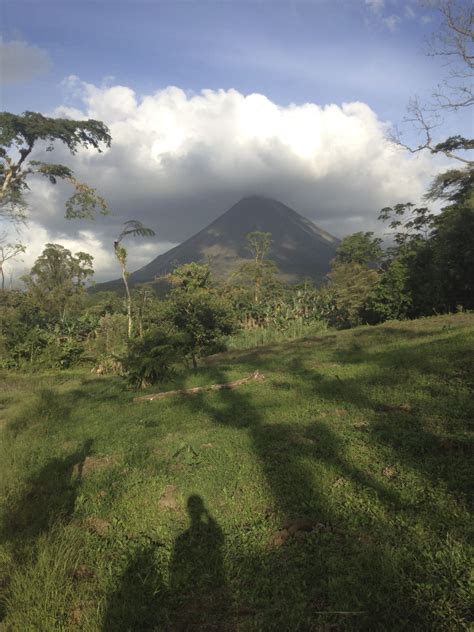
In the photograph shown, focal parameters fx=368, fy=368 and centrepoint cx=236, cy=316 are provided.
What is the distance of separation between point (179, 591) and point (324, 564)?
1220mm

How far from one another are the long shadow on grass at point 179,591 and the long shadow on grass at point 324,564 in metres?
0.23

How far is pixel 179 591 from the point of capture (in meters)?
3.05

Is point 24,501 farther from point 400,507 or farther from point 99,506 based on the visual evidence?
point 400,507

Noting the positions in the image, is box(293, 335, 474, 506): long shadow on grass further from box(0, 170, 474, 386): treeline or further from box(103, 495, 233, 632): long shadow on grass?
box(0, 170, 474, 386): treeline

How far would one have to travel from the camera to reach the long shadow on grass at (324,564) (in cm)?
256

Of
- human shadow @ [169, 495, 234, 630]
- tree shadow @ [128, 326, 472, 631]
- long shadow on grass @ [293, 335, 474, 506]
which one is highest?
long shadow on grass @ [293, 335, 474, 506]

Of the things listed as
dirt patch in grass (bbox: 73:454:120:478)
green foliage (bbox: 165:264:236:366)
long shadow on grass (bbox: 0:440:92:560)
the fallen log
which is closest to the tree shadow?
dirt patch in grass (bbox: 73:454:120:478)

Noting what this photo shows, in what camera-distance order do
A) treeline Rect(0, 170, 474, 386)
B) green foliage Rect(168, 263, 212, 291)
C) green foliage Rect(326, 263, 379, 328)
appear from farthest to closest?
green foliage Rect(168, 263, 212, 291)
green foliage Rect(326, 263, 379, 328)
treeline Rect(0, 170, 474, 386)

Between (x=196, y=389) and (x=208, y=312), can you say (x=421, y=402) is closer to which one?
(x=196, y=389)

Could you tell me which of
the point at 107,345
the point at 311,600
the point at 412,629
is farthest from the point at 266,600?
the point at 107,345

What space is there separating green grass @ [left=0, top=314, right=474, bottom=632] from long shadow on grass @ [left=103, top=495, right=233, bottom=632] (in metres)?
0.01

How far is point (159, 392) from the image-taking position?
990 cm

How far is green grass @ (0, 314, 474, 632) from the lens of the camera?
8.98 ft

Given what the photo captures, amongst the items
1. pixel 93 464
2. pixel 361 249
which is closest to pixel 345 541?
pixel 93 464
